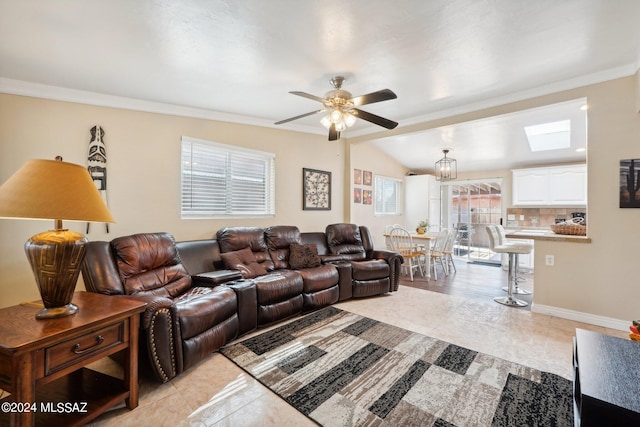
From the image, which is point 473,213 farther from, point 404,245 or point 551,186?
point 404,245

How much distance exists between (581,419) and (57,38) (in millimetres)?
3908

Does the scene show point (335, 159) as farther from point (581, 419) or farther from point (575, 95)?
point (581, 419)

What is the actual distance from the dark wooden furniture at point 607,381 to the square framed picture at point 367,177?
4618 mm

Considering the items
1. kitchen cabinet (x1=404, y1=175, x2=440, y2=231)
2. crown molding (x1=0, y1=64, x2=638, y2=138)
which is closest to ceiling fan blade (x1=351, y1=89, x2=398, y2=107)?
crown molding (x1=0, y1=64, x2=638, y2=138)

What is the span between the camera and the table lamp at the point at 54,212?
4.53 ft

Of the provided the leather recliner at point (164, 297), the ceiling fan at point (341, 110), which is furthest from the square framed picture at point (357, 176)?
the leather recliner at point (164, 297)

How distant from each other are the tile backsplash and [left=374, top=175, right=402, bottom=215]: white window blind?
2535 millimetres

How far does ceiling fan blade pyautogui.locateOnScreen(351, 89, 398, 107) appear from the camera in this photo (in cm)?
246

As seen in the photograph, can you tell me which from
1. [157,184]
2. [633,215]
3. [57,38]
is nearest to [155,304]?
[157,184]

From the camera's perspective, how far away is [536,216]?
6145 mm

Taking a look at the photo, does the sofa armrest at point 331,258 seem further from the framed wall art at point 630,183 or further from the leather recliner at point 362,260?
the framed wall art at point 630,183

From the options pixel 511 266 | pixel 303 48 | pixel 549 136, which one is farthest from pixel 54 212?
pixel 549 136

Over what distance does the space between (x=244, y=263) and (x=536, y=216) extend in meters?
6.40

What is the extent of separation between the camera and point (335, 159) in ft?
17.5
